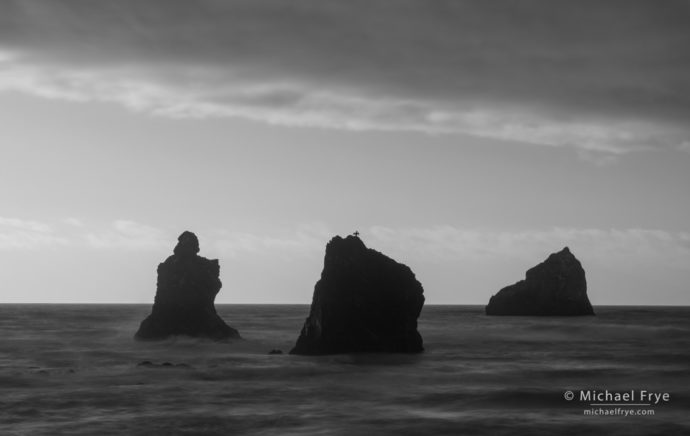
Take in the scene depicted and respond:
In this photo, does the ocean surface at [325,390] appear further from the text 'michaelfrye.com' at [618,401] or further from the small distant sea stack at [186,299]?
the small distant sea stack at [186,299]

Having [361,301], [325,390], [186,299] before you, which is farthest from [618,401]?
[186,299]

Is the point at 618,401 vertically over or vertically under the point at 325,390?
under

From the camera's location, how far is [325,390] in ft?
177

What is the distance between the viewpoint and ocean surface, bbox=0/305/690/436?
43031 millimetres

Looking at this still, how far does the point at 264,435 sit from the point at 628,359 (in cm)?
4847

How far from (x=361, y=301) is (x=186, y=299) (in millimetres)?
26534

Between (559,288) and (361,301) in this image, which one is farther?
(559,288)

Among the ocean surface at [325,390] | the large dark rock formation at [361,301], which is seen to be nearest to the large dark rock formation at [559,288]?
the ocean surface at [325,390]

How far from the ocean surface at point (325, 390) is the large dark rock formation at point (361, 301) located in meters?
1.96

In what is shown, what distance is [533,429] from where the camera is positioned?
4188 centimetres

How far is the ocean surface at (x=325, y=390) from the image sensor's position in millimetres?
43031

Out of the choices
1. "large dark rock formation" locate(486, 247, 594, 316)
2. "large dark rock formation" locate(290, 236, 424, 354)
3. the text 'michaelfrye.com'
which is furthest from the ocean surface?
"large dark rock formation" locate(486, 247, 594, 316)

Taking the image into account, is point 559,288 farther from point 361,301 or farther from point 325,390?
point 325,390

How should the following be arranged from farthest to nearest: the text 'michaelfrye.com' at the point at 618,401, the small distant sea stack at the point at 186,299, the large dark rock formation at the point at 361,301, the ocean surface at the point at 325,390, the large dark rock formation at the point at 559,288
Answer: the large dark rock formation at the point at 559,288
the small distant sea stack at the point at 186,299
the large dark rock formation at the point at 361,301
the text 'michaelfrye.com' at the point at 618,401
the ocean surface at the point at 325,390
